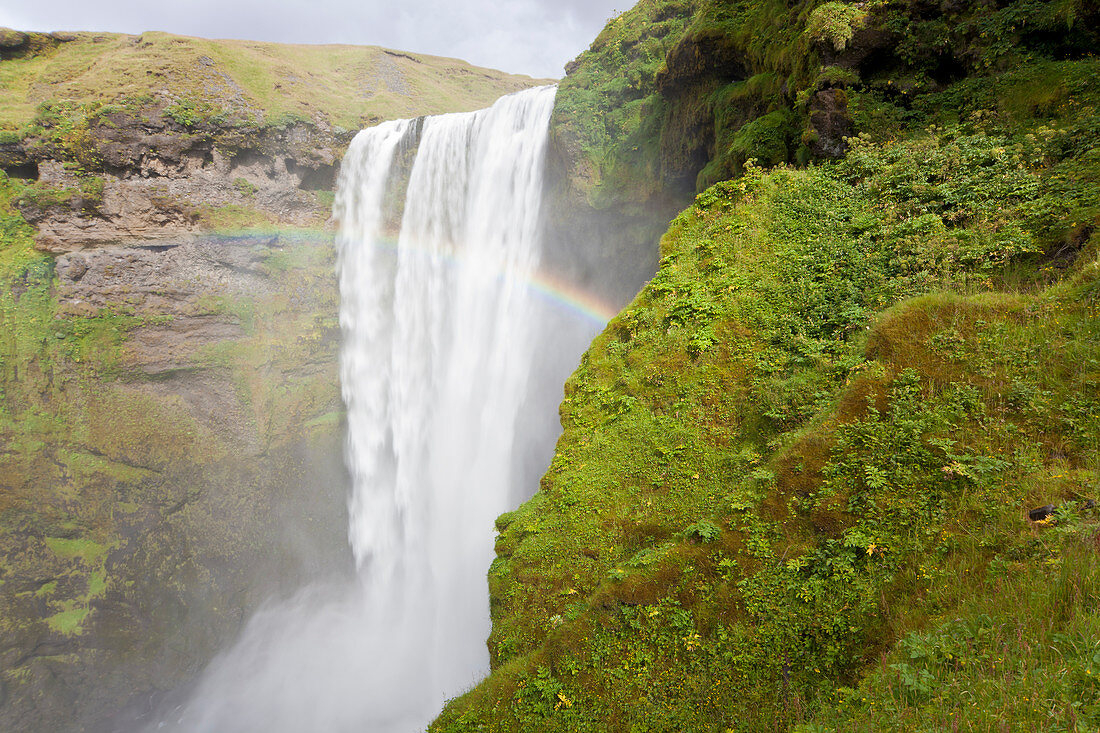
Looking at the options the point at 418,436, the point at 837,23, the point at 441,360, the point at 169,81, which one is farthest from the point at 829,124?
the point at 169,81

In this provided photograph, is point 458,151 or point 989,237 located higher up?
point 458,151

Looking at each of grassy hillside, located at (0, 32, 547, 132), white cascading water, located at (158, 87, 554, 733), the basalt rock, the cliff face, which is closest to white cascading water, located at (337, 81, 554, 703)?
white cascading water, located at (158, 87, 554, 733)

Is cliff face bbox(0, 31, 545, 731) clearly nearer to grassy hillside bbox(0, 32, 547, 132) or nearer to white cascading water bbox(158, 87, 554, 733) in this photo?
grassy hillside bbox(0, 32, 547, 132)

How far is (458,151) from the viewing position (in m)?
20.3

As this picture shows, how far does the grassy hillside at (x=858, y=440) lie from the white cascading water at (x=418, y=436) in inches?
436

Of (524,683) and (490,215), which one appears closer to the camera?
(524,683)

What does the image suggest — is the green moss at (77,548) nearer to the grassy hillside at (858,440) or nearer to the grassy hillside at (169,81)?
the grassy hillside at (169,81)

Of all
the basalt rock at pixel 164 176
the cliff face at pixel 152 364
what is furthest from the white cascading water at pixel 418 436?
the basalt rock at pixel 164 176

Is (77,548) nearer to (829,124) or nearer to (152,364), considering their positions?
(152,364)

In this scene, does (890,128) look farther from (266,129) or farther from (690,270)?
(266,129)

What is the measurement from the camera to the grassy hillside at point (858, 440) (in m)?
2.88

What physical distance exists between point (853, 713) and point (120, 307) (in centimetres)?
2705

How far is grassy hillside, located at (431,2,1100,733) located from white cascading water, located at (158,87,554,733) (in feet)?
36.4

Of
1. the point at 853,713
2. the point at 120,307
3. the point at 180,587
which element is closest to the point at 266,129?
the point at 120,307
